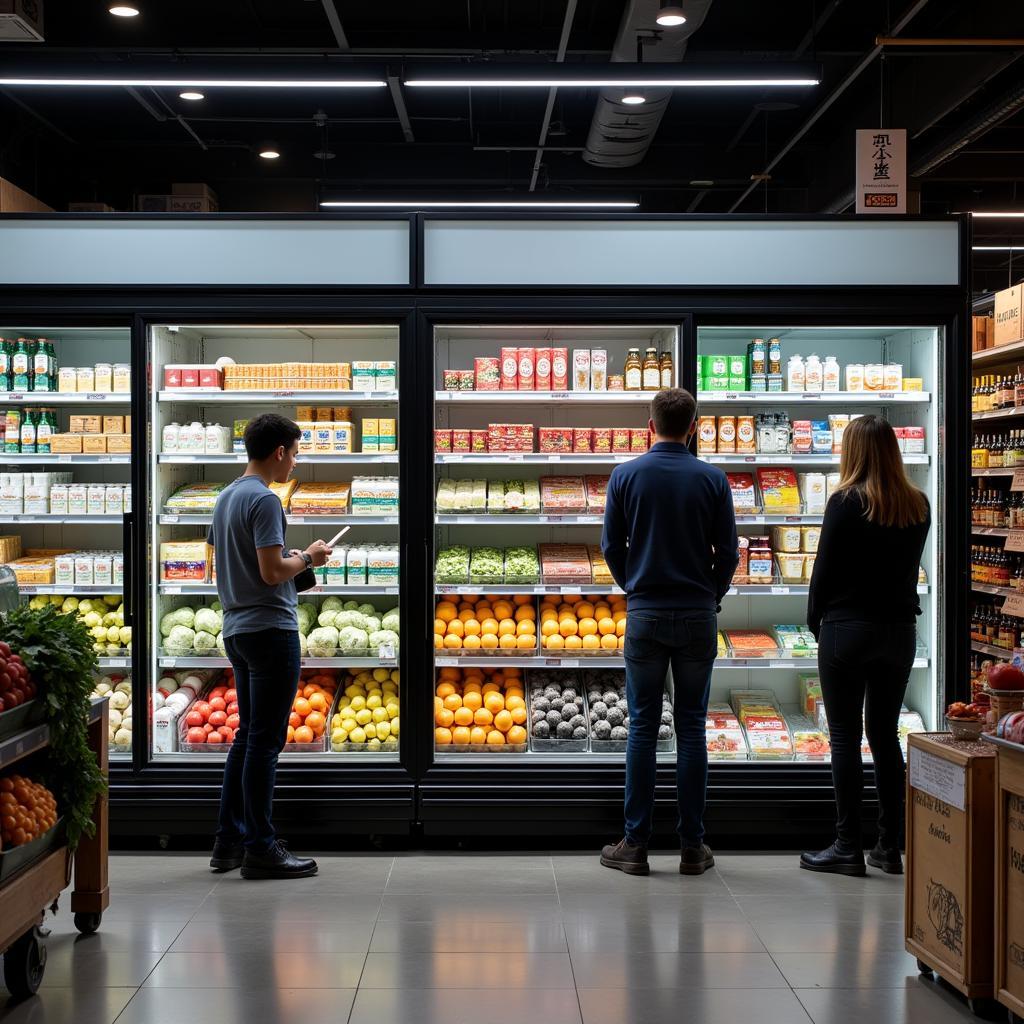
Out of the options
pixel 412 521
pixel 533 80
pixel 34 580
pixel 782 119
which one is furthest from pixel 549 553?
pixel 782 119

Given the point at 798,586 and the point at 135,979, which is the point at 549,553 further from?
the point at 135,979

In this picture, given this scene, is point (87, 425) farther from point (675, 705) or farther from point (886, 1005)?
point (886, 1005)

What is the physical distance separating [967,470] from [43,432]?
4560 millimetres

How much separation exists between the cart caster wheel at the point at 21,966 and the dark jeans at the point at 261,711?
117 centimetres

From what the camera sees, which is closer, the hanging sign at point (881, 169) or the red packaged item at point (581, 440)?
the red packaged item at point (581, 440)

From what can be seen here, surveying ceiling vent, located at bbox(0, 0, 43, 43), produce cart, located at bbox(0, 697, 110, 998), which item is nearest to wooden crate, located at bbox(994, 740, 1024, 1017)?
produce cart, located at bbox(0, 697, 110, 998)

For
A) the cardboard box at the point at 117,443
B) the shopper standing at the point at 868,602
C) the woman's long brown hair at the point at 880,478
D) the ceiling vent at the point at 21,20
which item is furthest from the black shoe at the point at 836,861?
the ceiling vent at the point at 21,20

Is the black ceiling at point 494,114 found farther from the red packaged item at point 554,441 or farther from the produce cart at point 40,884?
the produce cart at point 40,884

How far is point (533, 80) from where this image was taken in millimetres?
6375

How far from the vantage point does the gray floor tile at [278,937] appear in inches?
145

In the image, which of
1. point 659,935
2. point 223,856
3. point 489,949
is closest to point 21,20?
point 223,856

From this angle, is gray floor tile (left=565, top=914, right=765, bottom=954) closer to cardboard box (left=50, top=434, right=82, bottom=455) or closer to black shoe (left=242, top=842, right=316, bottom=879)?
black shoe (left=242, top=842, right=316, bottom=879)

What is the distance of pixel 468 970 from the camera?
349cm

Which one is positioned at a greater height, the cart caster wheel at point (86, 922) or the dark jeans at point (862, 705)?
the dark jeans at point (862, 705)
